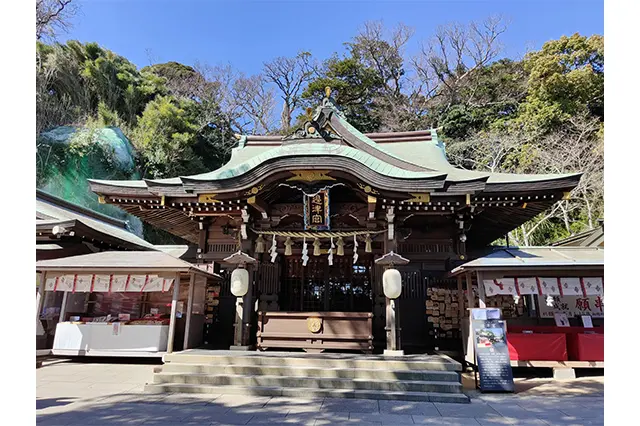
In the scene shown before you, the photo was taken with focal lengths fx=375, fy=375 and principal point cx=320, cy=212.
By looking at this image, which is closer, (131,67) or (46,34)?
(46,34)

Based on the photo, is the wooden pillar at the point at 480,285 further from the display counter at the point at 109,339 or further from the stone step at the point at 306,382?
the display counter at the point at 109,339

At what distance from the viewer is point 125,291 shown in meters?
9.94

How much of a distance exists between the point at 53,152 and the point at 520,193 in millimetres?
25834

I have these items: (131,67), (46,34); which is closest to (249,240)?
(46,34)

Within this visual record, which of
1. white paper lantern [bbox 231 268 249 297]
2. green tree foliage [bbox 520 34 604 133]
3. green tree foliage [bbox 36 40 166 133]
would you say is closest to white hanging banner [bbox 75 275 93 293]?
white paper lantern [bbox 231 268 249 297]

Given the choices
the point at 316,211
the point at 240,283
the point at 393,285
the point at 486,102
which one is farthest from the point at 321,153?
the point at 486,102

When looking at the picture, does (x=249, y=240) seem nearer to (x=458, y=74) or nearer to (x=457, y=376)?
(x=457, y=376)

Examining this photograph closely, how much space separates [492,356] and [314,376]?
342 centimetres

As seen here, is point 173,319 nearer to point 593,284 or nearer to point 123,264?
point 123,264

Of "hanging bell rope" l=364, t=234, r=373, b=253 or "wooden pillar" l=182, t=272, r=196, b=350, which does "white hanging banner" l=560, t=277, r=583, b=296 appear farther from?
"wooden pillar" l=182, t=272, r=196, b=350

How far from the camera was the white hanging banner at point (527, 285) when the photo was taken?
8.54 meters

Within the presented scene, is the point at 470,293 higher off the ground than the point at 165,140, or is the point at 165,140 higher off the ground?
the point at 165,140

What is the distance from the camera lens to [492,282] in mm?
8633

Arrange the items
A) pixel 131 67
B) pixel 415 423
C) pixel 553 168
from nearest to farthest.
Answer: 1. pixel 415 423
2. pixel 553 168
3. pixel 131 67
